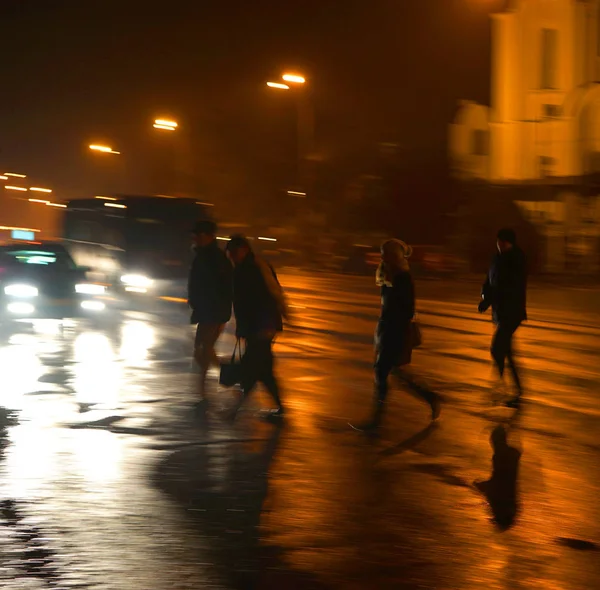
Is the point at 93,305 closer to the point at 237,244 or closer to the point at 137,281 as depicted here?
the point at 137,281

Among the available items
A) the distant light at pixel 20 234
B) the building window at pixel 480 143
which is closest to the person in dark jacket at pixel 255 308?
the distant light at pixel 20 234

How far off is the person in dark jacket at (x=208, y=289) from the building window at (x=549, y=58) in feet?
148

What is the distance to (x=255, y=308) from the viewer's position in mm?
10227

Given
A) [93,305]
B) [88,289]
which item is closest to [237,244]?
[88,289]

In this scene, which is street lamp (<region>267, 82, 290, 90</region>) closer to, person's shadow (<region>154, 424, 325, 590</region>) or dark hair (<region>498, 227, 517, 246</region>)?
dark hair (<region>498, 227, 517, 246</region>)

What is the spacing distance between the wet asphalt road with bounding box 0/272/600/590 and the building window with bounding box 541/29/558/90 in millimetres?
41173

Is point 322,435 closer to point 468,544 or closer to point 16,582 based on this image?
point 468,544

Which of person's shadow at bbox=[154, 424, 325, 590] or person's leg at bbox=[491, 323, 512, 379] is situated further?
person's leg at bbox=[491, 323, 512, 379]

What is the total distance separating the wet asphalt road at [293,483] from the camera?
228 inches

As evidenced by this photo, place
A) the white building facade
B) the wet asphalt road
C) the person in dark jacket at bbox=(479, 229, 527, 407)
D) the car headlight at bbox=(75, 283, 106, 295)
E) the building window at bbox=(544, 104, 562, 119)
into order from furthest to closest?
the building window at bbox=(544, 104, 562, 119) < the white building facade < the car headlight at bbox=(75, 283, 106, 295) < the person in dark jacket at bbox=(479, 229, 527, 407) < the wet asphalt road

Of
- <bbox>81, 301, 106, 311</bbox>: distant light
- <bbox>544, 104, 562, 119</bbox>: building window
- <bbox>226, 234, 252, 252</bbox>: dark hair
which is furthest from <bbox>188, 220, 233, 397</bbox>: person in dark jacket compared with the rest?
<bbox>544, 104, 562, 119</bbox>: building window

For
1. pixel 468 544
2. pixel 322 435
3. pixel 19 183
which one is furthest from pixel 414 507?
pixel 19 183

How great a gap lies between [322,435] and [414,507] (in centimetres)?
255

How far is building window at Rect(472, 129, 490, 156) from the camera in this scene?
56584 mm
